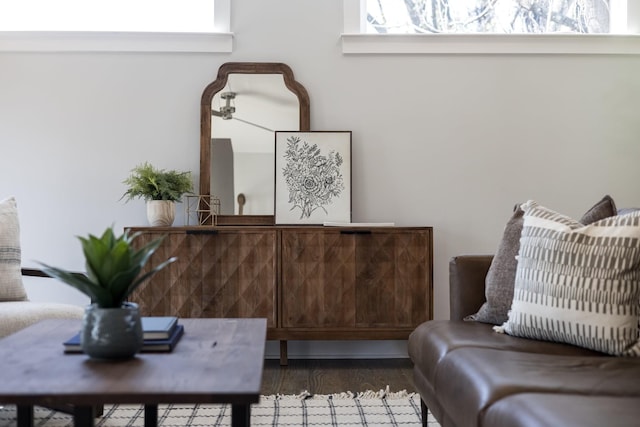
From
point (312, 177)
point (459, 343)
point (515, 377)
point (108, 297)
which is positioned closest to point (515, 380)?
point (515, 377)

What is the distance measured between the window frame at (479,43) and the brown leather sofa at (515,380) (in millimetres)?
1887

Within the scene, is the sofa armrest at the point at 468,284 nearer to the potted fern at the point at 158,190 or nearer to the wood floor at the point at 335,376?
the wood floor at the point at 335,376

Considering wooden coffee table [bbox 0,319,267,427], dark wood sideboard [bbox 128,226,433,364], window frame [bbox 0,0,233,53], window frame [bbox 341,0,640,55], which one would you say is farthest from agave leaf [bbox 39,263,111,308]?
window frame [bbox 341,0,640,55]

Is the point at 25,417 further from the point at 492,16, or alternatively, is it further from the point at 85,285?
the point at 492,16

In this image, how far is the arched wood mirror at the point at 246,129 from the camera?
3.38 metres

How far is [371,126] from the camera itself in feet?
11.3

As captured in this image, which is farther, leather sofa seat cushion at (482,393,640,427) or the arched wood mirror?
the arched wood mirror

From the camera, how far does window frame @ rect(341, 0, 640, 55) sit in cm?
345

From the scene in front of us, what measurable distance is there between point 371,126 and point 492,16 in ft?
3.40

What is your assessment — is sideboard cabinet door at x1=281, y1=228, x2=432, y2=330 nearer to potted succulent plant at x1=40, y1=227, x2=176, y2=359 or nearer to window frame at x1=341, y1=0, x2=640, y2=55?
window frame at x1=341, y1=0, x2=640, y2=55

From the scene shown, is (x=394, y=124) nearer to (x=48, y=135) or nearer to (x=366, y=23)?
(x=366, y=23)

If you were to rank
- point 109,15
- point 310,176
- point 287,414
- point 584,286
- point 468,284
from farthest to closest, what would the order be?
1. point 109,15
2. point 310,176
3. point 287,414
4. point 468,284
5. point 584,286

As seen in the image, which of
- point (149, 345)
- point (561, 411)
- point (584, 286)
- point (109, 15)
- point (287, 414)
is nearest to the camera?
point (561, 411)

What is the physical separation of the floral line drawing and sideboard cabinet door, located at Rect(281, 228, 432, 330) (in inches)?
12.4
